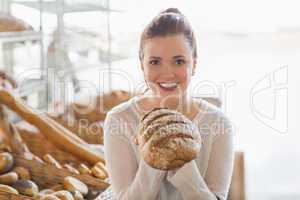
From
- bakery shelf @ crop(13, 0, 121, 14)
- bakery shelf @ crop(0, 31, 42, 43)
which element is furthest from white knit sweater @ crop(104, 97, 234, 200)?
bakery shelf @ crop(0, 31, 42, 43)

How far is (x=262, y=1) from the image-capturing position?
108 centimetres

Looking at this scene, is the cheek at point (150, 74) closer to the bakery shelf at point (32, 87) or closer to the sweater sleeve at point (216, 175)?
the sweater sleeve at point (216, 175)

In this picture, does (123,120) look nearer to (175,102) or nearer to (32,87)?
(175,102)

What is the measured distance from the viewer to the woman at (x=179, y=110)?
727mm

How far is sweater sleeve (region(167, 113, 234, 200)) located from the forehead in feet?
0.51

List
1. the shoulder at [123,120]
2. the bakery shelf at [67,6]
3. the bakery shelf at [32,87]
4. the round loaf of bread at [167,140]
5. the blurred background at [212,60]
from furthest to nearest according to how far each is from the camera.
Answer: the bakery shelf at [32,87], the bakery shelf at [67,6], the blurred background at [212,60], the shoulder at [123,120], the round loaf of bread at [167,140]

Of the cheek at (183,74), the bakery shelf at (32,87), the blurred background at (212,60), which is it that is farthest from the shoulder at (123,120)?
the bakery shelf at (32,87)

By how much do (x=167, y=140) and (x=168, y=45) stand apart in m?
0.16

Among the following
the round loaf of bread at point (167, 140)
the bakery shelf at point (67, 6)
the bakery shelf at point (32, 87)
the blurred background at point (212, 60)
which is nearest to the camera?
the round loaf of bread at point (167, 140)

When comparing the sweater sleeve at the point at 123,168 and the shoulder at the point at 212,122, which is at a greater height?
the shoulder at the point at 212,122

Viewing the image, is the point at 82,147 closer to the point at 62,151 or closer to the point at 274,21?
the point at 62,151

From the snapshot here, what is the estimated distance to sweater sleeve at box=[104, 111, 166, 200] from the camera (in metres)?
0.73

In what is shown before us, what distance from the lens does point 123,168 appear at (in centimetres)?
76

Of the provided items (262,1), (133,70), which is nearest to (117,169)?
(133,70)
